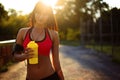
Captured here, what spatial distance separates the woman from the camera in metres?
4.07

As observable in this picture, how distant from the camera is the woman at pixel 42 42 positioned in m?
4.07

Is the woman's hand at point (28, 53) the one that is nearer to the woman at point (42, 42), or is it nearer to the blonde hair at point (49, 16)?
the woman at point (42, 42)

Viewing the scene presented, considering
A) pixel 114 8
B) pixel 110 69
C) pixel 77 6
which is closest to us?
pixel 110 69

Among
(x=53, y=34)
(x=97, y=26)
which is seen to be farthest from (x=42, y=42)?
(x=97, y=26)

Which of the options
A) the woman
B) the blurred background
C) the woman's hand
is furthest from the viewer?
the blurred background

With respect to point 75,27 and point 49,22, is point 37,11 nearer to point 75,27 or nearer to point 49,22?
point 49,22

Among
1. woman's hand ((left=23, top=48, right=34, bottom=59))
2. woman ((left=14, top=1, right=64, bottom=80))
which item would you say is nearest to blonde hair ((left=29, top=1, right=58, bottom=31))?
woman ((left=14, top=1, right=64, bottom=80))

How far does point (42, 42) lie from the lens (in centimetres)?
408

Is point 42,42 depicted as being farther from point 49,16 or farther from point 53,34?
point 49,16

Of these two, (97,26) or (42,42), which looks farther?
(97,26)

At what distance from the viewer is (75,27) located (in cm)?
7769

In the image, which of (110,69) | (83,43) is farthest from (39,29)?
(83,43)

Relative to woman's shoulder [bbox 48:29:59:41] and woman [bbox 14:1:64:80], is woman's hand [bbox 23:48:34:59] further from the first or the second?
woman's shoulder [bbox 48:29:59:41]

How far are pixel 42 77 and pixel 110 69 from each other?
444 inches
